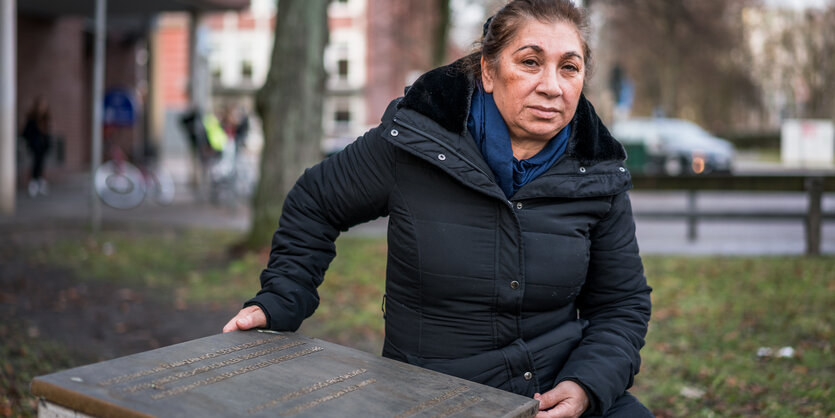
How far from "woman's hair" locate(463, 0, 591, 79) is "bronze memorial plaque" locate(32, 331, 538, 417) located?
0.94 m

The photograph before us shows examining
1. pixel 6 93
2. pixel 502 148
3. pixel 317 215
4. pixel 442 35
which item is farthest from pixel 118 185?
pixel 502 148

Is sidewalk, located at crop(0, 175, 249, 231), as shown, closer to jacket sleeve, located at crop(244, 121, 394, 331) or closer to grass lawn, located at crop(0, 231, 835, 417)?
grass lawn, located at crop(0, 231, 835, 417)

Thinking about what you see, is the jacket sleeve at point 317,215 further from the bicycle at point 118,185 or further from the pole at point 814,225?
the bicycle at point 118,185

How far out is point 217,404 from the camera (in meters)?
1.99

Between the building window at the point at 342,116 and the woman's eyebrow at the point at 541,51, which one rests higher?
the woman's eyebrow at the point at 541,51

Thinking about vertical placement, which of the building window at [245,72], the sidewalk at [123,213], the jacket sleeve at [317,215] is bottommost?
the sidewalk at [123,213]

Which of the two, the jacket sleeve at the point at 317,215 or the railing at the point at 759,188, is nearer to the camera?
the jacket sleeve at the point at 317,215

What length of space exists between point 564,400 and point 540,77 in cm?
89

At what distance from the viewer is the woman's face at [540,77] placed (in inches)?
99.6

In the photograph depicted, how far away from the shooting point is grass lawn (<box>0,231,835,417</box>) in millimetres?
5153

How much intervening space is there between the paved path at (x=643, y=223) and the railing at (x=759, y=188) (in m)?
0.37

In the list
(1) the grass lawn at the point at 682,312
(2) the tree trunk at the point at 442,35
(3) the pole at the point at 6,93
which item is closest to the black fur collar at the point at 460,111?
(1) the grass lawn at the point at 682,312

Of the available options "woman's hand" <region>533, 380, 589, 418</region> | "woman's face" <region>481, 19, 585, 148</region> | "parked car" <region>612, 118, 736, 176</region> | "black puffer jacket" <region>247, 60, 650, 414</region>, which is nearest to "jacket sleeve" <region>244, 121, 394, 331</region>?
"black puffer jacket" <region>247, 60, 650, 414</region>

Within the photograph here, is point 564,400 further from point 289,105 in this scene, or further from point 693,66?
point 693,66
